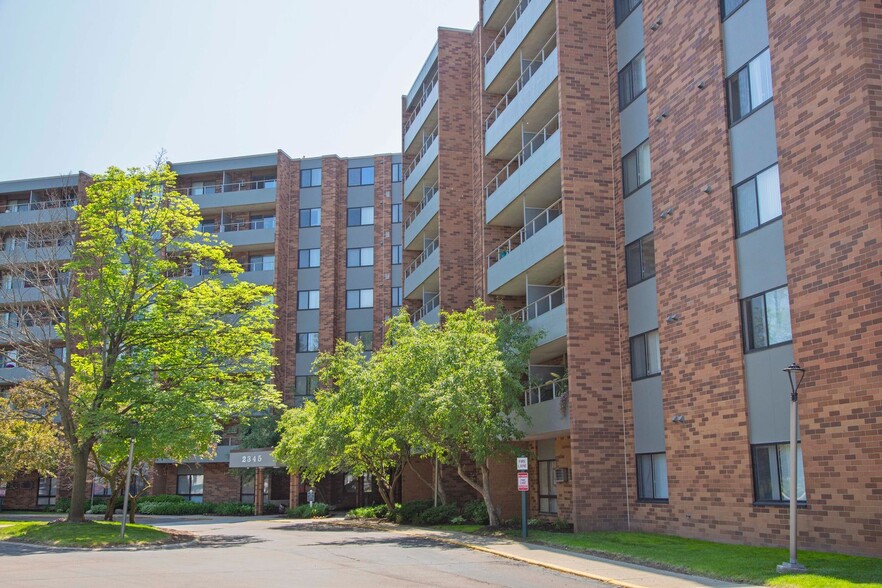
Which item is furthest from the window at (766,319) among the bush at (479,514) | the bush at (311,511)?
the bush at (311,511)

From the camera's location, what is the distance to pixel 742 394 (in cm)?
2048

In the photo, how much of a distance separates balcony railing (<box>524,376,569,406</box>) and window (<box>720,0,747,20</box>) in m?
12.1

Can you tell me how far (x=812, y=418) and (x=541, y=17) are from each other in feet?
63.3

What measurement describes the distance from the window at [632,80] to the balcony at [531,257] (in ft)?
14.0

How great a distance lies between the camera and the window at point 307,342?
58719mm

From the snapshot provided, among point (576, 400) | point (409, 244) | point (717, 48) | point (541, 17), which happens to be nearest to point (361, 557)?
point (576, 400)

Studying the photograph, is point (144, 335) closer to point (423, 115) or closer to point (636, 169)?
point (636, 169)

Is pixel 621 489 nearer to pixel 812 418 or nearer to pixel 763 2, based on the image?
pixel 812 418

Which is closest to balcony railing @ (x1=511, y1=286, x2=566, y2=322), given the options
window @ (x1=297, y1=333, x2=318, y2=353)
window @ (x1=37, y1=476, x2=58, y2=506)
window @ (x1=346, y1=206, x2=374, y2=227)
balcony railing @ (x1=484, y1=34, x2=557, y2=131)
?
balcony railing @ (x1=484, y1=34, x2=557, y2=131)

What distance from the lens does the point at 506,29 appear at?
3753 cm

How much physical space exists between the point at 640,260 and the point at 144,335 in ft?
53.8

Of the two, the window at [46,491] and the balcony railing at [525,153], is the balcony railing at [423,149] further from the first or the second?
the window at [46,491]

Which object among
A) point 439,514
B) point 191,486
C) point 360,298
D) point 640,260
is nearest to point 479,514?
point 439,514

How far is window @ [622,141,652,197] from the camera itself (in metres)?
26.2
